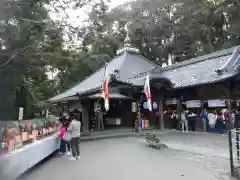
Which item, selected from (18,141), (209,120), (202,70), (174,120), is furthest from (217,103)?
(18,141)

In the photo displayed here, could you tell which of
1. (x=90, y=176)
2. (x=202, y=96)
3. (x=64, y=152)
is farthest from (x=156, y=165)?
(x=202, y=96)

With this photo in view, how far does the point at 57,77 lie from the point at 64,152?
22720 mm

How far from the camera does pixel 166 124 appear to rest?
2002cm

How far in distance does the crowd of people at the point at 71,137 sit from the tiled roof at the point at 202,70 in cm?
917

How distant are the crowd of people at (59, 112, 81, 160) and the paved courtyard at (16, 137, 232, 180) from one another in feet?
1.33

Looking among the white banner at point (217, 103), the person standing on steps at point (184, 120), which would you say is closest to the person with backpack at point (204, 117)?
the white banner at point (217, 103)

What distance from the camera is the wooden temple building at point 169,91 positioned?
53.6 ft

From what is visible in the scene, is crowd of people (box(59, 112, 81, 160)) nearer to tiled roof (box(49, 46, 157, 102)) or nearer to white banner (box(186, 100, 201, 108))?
white banner (box(186, 100, 201, 108))

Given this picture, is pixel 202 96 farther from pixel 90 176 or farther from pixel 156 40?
pixel 156 40

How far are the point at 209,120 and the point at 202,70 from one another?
4.01 meters

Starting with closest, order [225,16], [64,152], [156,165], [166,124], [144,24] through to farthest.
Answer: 1. [156,165]
2. [64,152]
3. [166,124]
4. [225,16]
5. [144,24]

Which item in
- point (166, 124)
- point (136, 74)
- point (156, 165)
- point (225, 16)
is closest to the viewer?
point (156, 165)

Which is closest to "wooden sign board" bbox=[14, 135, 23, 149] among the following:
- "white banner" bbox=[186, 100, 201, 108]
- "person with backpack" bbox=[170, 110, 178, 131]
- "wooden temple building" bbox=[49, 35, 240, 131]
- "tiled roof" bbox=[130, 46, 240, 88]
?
"wooden temple building" bbox=[49, 35, 240, 131]

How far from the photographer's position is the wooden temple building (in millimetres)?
16344
